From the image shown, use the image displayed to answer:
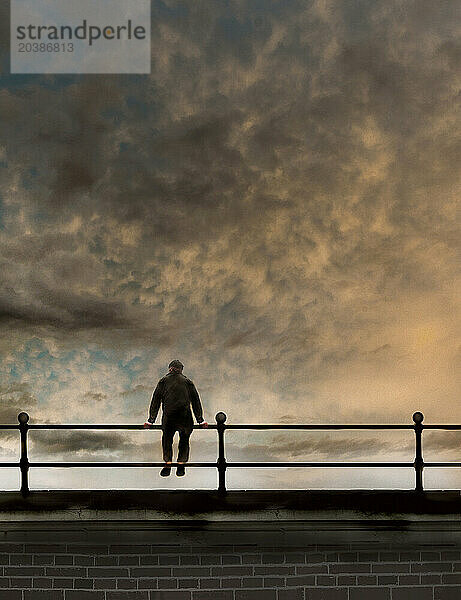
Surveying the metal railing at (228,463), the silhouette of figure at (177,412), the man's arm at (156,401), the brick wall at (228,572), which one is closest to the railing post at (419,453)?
the metal railing at (228,463)

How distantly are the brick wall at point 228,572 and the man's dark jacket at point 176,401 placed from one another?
2.09 m

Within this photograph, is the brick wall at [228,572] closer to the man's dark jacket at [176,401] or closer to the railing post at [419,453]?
the railing post at [419,453]

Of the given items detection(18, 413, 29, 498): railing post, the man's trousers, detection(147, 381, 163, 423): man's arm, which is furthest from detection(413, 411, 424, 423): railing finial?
detection(18, 413, 29, 498): railing post

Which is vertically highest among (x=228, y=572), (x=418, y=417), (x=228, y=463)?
(x=418, y=417)

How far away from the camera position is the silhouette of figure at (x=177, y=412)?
10.1 m

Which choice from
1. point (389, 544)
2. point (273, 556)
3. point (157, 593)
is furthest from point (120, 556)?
point (389, 544)

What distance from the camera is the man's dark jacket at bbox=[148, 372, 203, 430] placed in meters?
10.1

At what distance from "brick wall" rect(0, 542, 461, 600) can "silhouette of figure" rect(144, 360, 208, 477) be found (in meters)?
1.81

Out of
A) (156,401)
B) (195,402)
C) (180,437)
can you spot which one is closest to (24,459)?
(156,401)

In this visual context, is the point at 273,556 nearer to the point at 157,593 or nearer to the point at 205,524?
the point at 205,524

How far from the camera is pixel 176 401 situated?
1009 cm

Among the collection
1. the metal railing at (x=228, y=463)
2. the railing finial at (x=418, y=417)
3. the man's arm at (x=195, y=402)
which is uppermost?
the man's arm at (x=195, y=402)

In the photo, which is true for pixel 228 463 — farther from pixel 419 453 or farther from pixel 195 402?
pixel 419 453

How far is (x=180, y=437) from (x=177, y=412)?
0.36m
